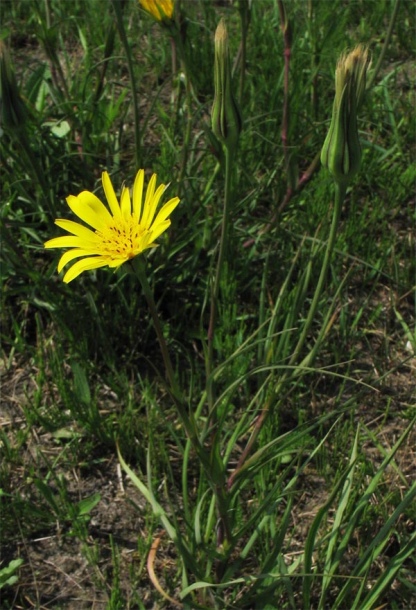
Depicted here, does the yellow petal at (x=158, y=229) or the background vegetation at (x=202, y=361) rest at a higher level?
the yellow petal at (x=158, y=229)

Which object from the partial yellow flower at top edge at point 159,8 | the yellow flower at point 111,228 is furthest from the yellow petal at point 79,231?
the partial yellow flower at top edge at point 159,8

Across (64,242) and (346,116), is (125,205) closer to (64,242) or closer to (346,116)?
(64,242)

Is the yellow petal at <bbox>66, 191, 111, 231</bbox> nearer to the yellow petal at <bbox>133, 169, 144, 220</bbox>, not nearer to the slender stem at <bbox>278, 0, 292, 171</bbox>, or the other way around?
the yellow petal at <bbox>133, 169, 144, 220</bbox>

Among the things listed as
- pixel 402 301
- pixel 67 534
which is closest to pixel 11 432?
pixel 67 534

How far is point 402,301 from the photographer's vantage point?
1.95 m

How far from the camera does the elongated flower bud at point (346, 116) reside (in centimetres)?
98

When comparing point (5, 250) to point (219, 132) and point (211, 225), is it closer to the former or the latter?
point (211, 225)

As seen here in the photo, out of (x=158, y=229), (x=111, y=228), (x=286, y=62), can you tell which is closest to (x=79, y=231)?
(x=111, y=228)

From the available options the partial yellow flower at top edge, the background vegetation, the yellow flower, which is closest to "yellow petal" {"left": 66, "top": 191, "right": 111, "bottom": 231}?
the yellow flower

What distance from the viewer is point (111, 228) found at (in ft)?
3.84

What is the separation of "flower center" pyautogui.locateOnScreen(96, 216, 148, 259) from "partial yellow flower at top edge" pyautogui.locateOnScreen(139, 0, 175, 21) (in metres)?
0.51

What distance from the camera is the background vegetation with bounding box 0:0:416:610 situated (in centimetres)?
141

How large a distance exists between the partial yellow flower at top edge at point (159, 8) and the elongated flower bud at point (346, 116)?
1.84 ft

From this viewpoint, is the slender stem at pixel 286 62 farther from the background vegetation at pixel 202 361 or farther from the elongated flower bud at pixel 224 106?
the elongated flower bud at pixel 224 106
